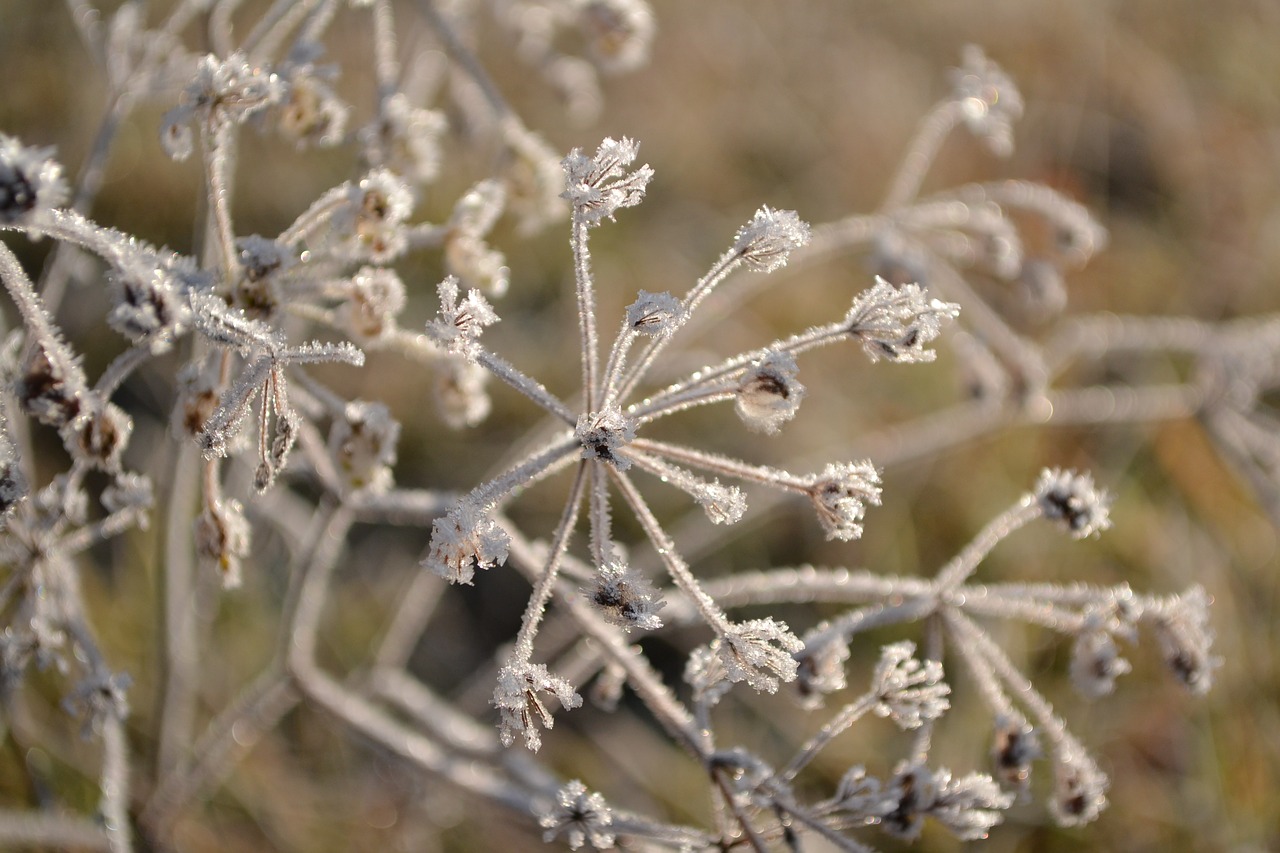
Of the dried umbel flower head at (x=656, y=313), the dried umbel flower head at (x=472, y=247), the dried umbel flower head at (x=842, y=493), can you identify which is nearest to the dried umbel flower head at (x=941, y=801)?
the dried umbel flower head at (x=842, y=493)

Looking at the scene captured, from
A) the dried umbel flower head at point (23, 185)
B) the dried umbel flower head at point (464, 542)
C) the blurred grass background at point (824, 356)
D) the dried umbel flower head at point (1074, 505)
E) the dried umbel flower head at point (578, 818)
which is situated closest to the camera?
the dried umbel flower head at point (23, 185)

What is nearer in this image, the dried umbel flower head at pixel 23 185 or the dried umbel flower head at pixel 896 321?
the dried umbel flower head at pixel 23 185

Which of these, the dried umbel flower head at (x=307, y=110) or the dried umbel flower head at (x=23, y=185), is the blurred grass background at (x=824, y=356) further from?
the dried umbel flower head at (x=23, y=185)

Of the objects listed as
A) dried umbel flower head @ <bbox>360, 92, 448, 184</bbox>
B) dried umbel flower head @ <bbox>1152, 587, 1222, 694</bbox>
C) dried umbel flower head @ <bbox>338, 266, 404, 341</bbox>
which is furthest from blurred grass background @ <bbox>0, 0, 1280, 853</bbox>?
dried umbel flower head @ <bbox>338, 266, 404, 341</bbox>

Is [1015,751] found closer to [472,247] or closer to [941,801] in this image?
[941,801]

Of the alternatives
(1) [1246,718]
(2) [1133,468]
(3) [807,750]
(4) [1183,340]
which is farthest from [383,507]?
(2) [1133,468]

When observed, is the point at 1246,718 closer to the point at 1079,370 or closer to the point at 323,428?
the point at 1079,370

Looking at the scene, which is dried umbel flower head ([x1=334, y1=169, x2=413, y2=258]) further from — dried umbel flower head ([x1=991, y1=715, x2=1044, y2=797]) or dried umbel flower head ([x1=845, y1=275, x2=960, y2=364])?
dried umbel flower head ([x1=991, y1=715, x2=1044, y2=797])
